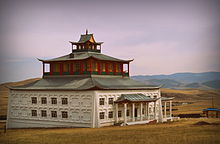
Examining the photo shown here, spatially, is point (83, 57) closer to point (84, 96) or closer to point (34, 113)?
point (84, 96)

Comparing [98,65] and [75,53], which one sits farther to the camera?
[75,53]

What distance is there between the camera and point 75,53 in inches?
2911

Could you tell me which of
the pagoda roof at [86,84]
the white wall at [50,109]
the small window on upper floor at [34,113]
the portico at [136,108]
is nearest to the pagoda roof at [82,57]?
the pagoda roof at [86,84]

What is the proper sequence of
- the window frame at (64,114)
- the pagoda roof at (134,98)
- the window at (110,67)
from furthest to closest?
the window at (110,67) → the window frame at (64,114) → the pagoda roof at (134,98)

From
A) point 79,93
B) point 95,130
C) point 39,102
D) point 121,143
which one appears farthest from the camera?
point 39,102

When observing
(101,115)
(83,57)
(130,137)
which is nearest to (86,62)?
(83,57)

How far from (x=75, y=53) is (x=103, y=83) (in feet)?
42.9

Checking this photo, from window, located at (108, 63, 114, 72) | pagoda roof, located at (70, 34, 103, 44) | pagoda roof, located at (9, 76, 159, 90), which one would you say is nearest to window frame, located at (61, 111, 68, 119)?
pagoda roof, located at (9, 76, 159, 90)

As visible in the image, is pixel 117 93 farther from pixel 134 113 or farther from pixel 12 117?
pixel 12 117

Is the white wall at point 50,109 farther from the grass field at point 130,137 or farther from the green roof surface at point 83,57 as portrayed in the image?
the green roof surface at point 83,57

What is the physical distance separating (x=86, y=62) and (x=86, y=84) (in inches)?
275

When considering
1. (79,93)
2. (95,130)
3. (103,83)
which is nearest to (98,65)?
(103,83)

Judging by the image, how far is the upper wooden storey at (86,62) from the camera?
66.9 m

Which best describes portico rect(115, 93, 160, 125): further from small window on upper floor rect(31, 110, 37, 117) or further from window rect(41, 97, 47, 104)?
small window on upper floor rect(31, 110, 37, 117)
